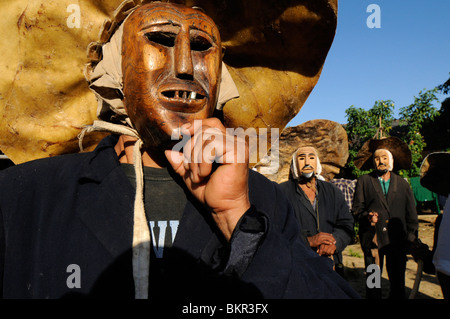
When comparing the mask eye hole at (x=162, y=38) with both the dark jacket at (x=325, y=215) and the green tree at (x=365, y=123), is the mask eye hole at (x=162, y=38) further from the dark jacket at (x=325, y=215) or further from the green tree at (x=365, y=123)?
the green tree at (x=365, y=123)

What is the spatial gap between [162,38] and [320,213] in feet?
10.1

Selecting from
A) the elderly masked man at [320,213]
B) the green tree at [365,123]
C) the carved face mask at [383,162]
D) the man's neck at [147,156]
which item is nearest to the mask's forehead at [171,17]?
the man's neck at [147,156]

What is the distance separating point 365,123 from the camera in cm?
1162

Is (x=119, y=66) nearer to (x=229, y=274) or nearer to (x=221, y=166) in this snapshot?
(x=221, y=166)

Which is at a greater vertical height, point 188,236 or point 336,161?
point 336,161

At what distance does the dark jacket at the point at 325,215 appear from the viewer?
12.1 feet

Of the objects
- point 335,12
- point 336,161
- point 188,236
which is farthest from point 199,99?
point 336,161

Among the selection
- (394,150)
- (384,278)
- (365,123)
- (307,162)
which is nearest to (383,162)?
(394,150)

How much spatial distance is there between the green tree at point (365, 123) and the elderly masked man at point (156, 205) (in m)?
10.6

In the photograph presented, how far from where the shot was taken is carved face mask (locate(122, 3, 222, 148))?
1340 mm

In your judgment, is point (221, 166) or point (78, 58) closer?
point (221, 166)

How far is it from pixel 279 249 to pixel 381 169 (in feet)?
15.0

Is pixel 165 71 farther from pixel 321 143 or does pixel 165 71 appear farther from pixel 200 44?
pixel 321 143

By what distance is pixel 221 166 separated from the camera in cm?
116
